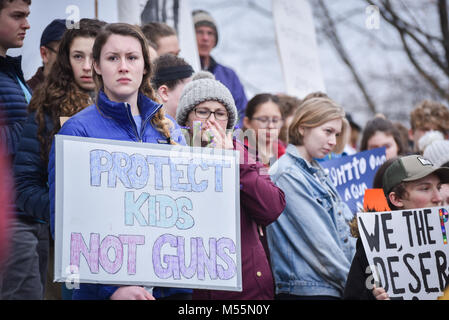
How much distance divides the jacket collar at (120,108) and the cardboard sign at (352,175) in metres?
2.17

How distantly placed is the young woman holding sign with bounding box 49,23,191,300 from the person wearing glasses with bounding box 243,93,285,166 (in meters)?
1.78

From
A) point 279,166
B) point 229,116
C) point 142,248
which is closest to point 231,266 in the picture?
point 142,248

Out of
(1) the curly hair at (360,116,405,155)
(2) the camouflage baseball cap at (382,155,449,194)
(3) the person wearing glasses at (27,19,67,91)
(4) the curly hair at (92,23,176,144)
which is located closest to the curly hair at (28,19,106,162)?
(3) the person wearing glasses at (27,19,67,91)

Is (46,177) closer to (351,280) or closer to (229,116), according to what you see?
(229,116)

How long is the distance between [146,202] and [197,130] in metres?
0.71

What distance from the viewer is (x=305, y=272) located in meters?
4.64

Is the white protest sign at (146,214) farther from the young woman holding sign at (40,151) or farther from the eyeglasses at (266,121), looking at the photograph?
the eyeglasses at (266,121)

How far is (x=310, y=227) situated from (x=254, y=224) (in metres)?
0.49

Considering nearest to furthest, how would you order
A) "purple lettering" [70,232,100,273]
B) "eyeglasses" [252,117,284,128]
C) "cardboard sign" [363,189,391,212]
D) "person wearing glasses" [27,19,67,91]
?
"purple lettering" [70,232,100,273] → "cardboard sign" [363,189,391,212] → "person wearing glasses" [27,19,67,91] → "eyeglasses" [252,117,284,128]

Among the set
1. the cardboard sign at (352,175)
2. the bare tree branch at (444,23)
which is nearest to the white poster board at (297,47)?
the cardboard sign at (352,175)

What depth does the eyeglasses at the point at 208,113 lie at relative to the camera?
4.36 meters

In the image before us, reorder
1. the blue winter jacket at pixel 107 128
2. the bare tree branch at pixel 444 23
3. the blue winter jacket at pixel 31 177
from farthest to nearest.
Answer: the bare tree branch at pixel 444 23, the blue winter jacket at pixel 31 177, the blue winter jacket at pixel 107 128

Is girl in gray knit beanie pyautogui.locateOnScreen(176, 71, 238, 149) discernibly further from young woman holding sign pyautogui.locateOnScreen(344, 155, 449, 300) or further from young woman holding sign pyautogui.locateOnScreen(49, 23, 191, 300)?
young woman holding sign pyautogui.locateOnScreen(344, 155, 449, 300)

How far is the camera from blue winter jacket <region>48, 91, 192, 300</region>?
3646 mm
